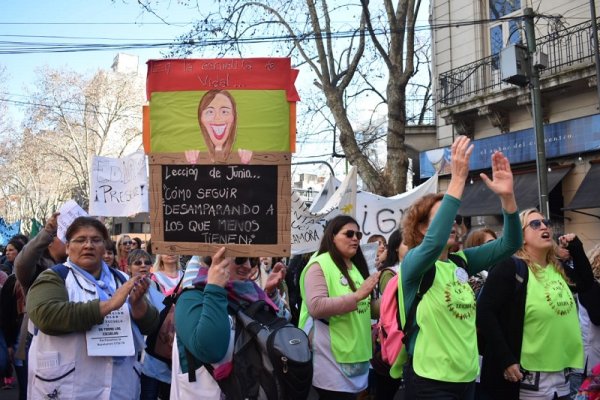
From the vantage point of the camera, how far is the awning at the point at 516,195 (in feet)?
46.6

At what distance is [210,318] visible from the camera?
8.29 feet

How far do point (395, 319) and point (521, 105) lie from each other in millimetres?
13246

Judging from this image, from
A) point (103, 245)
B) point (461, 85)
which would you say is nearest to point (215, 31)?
point (461, 85)

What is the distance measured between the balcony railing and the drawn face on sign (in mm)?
12590

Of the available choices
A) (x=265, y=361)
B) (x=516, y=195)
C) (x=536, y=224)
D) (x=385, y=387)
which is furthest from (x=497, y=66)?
(x=265, y=361)

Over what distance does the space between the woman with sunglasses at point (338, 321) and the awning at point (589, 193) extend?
1020 centimetres

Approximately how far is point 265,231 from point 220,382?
0.70m

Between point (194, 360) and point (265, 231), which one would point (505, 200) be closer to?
point (265, 231)

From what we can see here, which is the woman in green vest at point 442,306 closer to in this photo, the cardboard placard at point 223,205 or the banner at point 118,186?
the cardboard placard at point 223,205

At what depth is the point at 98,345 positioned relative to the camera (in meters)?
3.31

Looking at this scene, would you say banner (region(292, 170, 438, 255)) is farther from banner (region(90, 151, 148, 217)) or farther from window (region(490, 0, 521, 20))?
window (region(490, 0, 521, 20))


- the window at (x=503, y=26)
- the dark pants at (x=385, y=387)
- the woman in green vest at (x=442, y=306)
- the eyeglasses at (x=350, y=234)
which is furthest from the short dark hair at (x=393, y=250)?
the window at (x=503, y=26)

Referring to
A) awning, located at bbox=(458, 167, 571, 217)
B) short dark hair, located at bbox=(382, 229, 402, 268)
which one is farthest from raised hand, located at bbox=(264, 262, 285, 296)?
awning, located at bbox=(458, 167, 571, 217)

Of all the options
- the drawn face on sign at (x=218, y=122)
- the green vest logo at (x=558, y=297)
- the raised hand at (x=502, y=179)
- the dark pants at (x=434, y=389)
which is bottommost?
the dark pants at (x=434, y=389)
